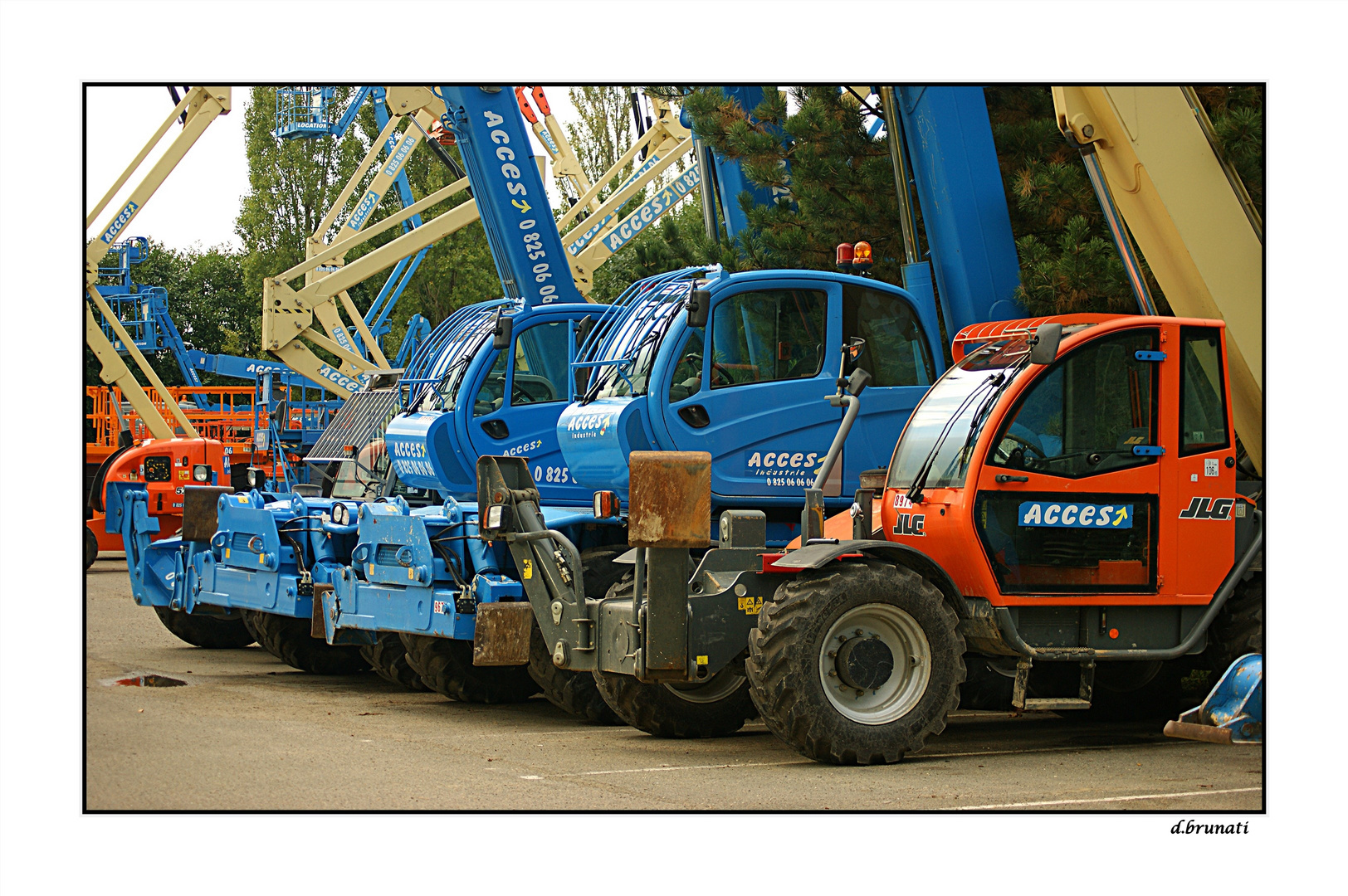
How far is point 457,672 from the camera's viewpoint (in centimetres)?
1080

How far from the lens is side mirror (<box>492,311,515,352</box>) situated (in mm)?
11758

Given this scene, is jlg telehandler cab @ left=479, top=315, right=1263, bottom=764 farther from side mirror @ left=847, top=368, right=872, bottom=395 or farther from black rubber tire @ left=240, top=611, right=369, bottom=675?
black rubber tire @ left=240, top=611, right=369, bottom=675

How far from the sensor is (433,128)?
16062 mm

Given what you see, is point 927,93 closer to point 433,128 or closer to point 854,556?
point 854,556

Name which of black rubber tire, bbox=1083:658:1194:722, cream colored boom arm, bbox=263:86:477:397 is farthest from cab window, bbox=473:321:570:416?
cream colored boom arm, bbox=263:86:477:397

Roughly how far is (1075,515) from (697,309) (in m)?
2.61

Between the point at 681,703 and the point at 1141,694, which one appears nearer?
the point at 681,703

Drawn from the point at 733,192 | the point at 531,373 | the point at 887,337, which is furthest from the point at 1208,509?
the point at 733,192

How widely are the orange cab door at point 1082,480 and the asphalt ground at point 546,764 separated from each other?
99cm

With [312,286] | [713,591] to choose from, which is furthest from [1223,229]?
[312,286]

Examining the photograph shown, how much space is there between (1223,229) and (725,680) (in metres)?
3.81

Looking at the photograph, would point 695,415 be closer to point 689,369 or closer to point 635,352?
point 689,369

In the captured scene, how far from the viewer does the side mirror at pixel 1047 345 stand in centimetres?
802

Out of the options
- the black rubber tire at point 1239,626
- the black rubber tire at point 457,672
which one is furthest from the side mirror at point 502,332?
the black rubber tire at point 1239,626
